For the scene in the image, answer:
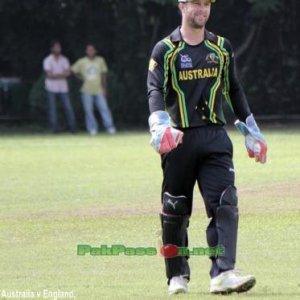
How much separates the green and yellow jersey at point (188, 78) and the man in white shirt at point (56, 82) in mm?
21421

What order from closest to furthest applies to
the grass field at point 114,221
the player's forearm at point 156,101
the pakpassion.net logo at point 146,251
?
1. the player's forearm at point 156,101
2. the pakpassion.net logo at point 146,251
3. the grass field at point 114,221

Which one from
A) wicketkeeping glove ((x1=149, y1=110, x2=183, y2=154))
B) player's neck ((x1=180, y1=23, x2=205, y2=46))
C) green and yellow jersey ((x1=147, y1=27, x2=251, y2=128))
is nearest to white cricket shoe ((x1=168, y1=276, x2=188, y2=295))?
wicketkeeping glove ((x1=149, y1=110, x2=183, y2=154))

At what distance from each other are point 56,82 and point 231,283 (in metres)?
22.1

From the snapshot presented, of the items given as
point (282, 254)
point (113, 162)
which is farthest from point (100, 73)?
point (282, 254)

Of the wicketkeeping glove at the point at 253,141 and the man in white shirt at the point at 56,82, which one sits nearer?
the wicketkeeping glove at the point at 253,141

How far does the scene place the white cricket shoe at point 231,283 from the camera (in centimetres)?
844

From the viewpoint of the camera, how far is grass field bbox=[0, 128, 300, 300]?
949 centimetres

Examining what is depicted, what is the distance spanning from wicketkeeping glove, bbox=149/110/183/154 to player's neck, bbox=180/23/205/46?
0.66m

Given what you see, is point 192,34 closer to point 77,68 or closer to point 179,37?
point 179,37

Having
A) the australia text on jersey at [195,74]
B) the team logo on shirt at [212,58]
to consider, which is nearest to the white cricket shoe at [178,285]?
the australia text on jersey at [195,74]

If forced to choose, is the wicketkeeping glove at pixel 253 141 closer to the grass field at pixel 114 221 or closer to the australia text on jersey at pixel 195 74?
the australia text on jersey at pixel 195 74

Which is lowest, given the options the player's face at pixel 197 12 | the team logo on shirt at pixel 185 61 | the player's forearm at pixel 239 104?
the player's forearm at pixel 239 104

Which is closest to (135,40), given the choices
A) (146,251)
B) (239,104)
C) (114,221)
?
(114,221)

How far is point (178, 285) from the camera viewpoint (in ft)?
28.9
